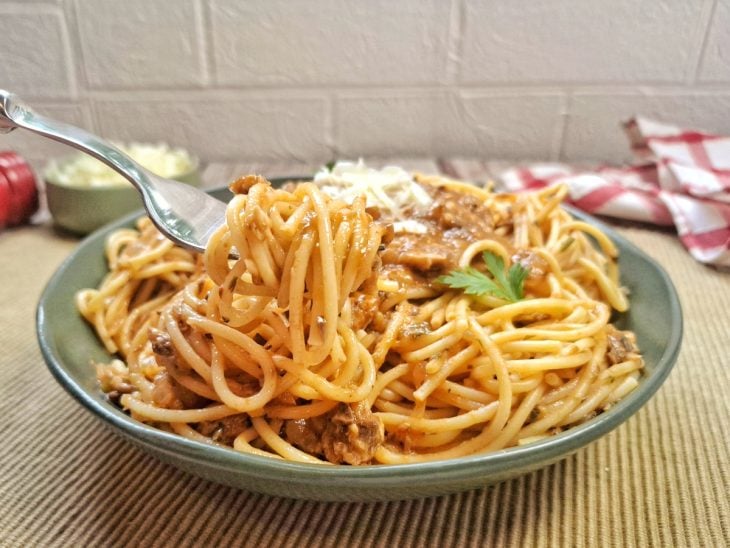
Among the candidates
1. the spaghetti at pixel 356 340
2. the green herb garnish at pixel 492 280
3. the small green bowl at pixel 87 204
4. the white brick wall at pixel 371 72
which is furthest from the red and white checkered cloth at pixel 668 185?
the small green bowl at pixel 87 204

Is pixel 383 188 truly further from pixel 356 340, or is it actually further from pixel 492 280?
pixel 356 340

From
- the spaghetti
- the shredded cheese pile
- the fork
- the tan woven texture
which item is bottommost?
the tan woven texture

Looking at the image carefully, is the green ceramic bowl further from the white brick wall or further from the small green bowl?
the white brick wall

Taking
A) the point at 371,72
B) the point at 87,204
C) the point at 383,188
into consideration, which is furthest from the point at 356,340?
the point at 371,72

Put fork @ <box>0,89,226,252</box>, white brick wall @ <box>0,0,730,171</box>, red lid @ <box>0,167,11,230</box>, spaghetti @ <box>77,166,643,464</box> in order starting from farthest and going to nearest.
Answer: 1. white brick wall @ <box>0,0,730,171</box>
2. red lid @ <box>0,167,11,230</box>
3. fork @ <box>0,89,226,252</box>
4. spaghetti @ <box>77,166,643,464</box>

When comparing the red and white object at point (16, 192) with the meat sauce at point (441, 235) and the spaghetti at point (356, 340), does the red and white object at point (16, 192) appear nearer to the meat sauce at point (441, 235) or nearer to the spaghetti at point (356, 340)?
the spaghetti at point (356, 340)

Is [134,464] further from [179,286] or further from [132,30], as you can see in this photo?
[132,30]

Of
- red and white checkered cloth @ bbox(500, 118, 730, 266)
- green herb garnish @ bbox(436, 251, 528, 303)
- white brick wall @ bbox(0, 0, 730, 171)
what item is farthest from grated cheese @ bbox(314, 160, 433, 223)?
white brick wall @ bbox(0, 0, 730, 171)

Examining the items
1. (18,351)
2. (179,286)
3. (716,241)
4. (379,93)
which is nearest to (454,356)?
(179,286)
